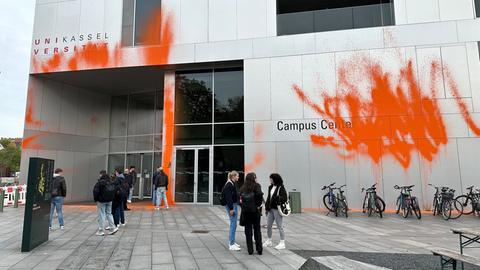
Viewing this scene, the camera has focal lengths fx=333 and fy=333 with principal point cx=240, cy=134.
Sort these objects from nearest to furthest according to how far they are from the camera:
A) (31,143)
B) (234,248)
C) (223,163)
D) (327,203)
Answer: (234,248) < (327,203) < (223,163) < (31,143)

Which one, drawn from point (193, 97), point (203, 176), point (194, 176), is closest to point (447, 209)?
point (203, 176)

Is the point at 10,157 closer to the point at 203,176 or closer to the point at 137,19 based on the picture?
the point at 137,19

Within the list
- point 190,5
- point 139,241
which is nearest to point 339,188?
point 139,241

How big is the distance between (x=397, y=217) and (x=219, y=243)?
7.80m

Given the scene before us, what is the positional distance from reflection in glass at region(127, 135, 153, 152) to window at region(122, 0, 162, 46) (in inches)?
262

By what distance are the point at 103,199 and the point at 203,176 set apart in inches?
286

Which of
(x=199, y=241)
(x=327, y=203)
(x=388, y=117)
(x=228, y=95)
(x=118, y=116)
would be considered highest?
(x=118, y=116)

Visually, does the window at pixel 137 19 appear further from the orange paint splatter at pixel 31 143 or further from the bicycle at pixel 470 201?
the bicycle at pixel 470 201

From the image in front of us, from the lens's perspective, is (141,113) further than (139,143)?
Yes

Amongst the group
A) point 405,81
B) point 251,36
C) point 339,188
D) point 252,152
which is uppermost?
point 251,36

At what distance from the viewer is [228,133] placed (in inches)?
619

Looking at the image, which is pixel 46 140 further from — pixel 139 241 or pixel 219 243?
pixel 219 243

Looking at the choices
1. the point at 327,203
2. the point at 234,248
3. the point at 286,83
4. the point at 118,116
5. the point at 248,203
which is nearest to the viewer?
the point at 248,203

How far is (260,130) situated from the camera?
15.0m
